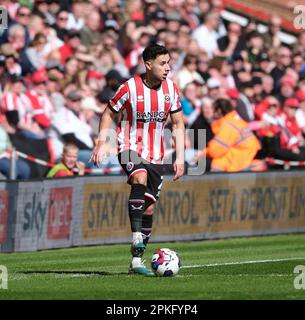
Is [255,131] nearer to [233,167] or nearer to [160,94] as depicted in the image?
[233,167]

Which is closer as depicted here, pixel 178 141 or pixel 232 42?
pixel 178 141

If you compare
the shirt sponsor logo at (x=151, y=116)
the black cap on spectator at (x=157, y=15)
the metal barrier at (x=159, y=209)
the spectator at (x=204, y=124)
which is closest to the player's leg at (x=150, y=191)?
the shirt sponsor logo at (x=151, y=116)

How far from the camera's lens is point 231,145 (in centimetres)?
2236

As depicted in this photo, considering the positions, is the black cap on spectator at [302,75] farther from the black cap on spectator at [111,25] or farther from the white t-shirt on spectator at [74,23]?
the white t-shirt on spectator at [74,23]

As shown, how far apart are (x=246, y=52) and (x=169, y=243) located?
8.96 m

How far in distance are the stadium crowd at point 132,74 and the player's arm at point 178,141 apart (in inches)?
208

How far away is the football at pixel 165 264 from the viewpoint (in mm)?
13844

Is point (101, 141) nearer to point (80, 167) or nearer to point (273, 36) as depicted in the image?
point (80, 167)

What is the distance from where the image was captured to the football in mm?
13844

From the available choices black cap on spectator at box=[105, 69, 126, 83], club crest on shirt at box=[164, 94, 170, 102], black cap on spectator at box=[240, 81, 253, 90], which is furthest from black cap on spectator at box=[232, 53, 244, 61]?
club crest on shirt at box=[164, 94, 170, 102]

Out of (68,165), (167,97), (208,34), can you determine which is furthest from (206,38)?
(167,97)

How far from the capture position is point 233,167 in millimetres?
22422

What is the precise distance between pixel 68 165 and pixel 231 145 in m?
3.57

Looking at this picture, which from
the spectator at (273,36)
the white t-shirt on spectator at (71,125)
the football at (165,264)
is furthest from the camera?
the spectator at (273,36)
